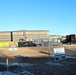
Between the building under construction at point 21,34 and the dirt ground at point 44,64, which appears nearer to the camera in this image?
the dirt ground at point 44,64

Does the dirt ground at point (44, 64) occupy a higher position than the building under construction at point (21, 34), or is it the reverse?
the building under construction at point (21, 34)

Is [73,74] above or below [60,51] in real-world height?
below

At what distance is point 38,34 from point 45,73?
523ft

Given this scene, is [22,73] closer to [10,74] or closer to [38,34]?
[10,74]

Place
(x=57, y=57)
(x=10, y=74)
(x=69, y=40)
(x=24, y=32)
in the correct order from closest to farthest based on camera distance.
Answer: (x=10, y=74) < (x=57, y=57) < (x=69, y=40) < (x=24, y=32)

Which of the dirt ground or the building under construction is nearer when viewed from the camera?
the dirt ground

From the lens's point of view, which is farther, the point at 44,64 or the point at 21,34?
the point at 21,34

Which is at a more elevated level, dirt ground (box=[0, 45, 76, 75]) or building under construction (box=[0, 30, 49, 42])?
building under construction (box=[0, 30, 49, 42])

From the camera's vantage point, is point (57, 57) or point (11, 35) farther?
point (11, 35)

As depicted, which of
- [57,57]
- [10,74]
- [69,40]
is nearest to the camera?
[10,74]

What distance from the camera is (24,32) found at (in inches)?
6639

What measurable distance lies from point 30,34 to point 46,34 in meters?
12.2

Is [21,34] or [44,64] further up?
[21,34]

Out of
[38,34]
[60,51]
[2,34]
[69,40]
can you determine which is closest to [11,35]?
[2,34]
